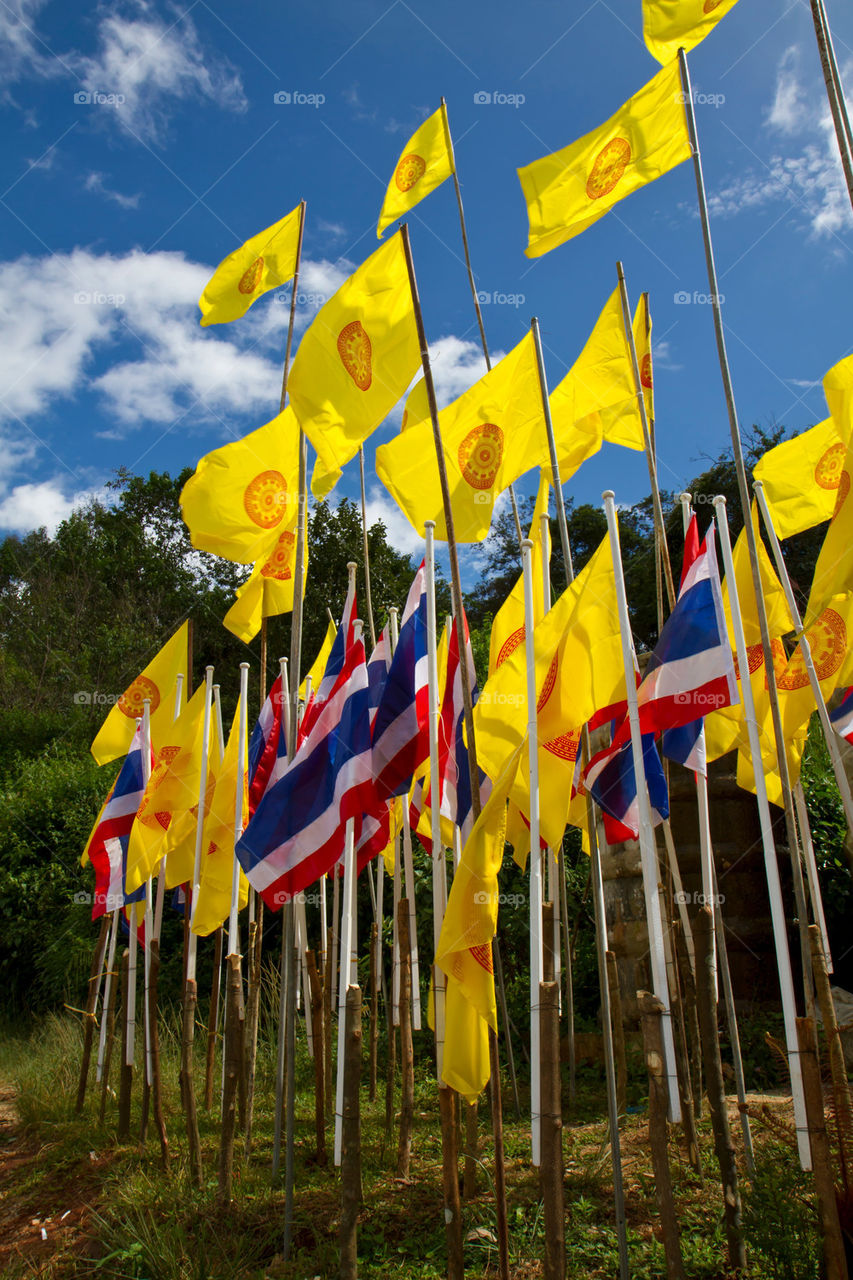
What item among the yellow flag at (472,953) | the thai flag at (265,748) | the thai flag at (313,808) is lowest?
the yellow flag at (472,953)

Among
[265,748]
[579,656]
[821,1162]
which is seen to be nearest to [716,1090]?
[821,1162]

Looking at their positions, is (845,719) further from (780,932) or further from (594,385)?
(594,385)

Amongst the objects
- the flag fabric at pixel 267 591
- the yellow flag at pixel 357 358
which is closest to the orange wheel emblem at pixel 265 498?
the flag fabric at pixel 267 591

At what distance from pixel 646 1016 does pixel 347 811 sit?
2.18 m

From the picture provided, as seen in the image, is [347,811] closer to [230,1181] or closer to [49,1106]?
[230,1181]

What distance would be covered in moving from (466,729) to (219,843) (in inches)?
147

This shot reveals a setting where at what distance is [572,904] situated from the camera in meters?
10.8

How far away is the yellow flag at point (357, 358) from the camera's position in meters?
5.29

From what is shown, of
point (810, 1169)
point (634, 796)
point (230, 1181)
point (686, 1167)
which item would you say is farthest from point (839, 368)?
point (230, 1181)

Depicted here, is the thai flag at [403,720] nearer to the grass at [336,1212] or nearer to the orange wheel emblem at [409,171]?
the grass at [336,1212]

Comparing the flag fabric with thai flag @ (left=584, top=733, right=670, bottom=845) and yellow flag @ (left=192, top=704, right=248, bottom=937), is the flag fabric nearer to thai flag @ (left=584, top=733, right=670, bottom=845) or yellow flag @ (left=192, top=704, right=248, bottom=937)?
yellow flag @ (left=192, top=704, right=248, bottom=937)

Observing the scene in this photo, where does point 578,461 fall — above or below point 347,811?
above

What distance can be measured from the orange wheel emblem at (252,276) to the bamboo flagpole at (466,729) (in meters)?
2.47

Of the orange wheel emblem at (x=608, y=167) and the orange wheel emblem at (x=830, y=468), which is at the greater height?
the orange wheel emblem at (x=608, y=167)
